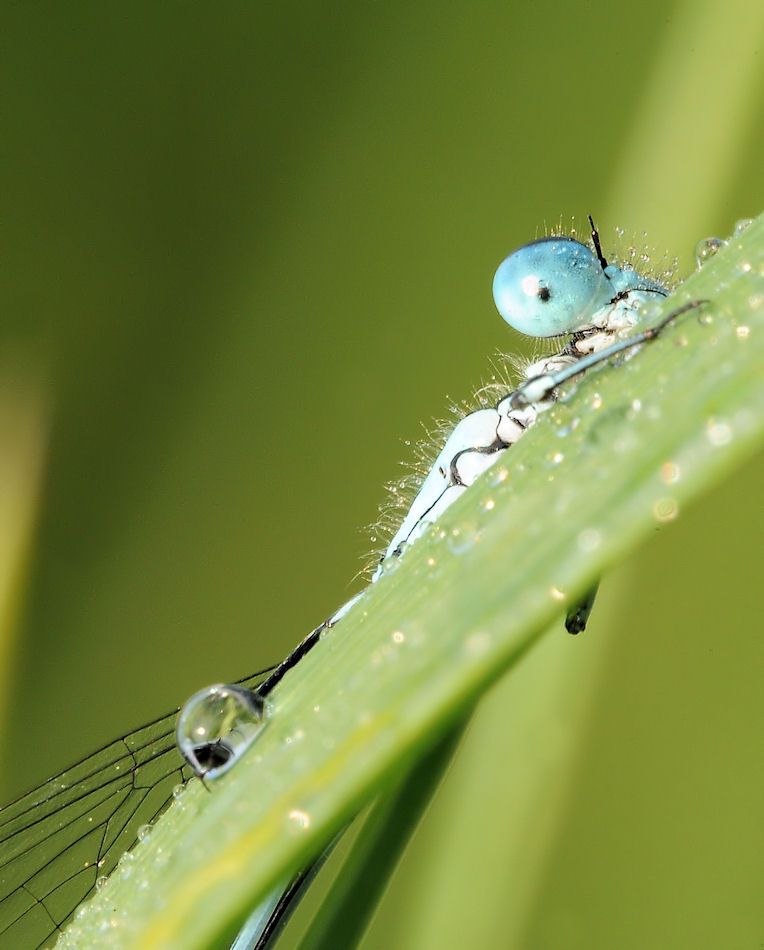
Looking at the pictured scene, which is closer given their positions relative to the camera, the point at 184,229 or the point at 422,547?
the point at 422,547

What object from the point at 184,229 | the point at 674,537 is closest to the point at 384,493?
the point at 674,537

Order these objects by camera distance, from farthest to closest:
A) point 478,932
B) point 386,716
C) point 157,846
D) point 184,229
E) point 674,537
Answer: point 184,229 < point 674,537 < point 478,932 < point 157,846 < point 386,716

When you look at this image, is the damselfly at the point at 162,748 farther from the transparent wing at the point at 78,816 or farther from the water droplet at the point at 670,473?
the water droplet at the point at 670,473

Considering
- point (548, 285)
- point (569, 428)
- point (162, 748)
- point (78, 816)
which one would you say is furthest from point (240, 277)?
point (569, 428)

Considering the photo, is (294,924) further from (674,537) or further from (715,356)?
(715,356)

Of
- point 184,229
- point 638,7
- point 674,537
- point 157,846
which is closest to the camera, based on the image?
point 157,846

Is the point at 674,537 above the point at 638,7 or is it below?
below

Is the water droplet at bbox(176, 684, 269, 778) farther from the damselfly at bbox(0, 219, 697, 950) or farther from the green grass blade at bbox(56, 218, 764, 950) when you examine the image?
the damselfly at bbox(0, 219, 697, 950)
